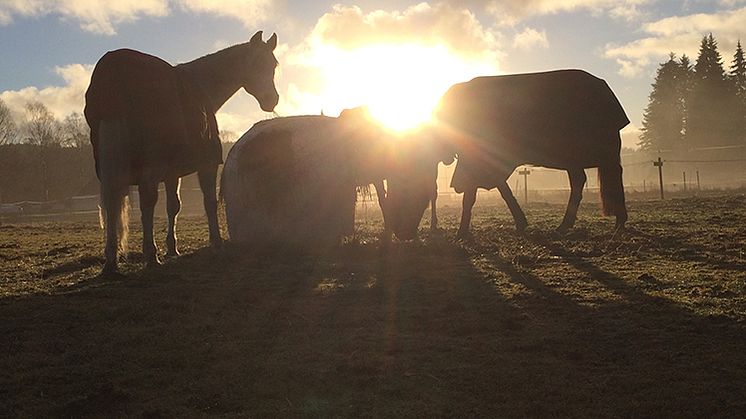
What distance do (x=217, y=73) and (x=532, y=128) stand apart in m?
5.22

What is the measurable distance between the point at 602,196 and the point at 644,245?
7.90ft

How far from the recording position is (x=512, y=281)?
638 cm

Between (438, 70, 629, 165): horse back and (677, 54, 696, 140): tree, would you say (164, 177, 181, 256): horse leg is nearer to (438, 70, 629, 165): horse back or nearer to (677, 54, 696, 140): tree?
(438, 70, 629, 165): horse back

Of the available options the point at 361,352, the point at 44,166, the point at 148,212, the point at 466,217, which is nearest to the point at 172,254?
A: the point at 148,212

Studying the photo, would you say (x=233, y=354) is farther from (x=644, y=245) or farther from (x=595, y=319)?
(x=644, y=245)

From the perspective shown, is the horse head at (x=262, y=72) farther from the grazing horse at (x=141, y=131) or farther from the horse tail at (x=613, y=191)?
the horse tail at (x=613, y=191)

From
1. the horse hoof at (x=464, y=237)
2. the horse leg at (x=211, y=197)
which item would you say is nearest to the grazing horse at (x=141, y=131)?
the horse leg at (x=211, y=197)

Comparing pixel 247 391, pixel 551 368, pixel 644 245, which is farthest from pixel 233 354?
pixel 644 245

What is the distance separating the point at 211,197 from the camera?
935 cm

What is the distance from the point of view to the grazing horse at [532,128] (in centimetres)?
1083

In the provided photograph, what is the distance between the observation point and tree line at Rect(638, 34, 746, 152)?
62594 millimetres

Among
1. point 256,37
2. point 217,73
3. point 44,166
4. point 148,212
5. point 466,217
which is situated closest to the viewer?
point 148,212

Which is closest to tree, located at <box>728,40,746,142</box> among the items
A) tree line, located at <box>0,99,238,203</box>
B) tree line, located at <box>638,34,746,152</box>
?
tree line, located at <box>638,34,746,152</box>

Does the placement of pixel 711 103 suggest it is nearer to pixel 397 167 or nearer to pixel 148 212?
pixel 397 167
